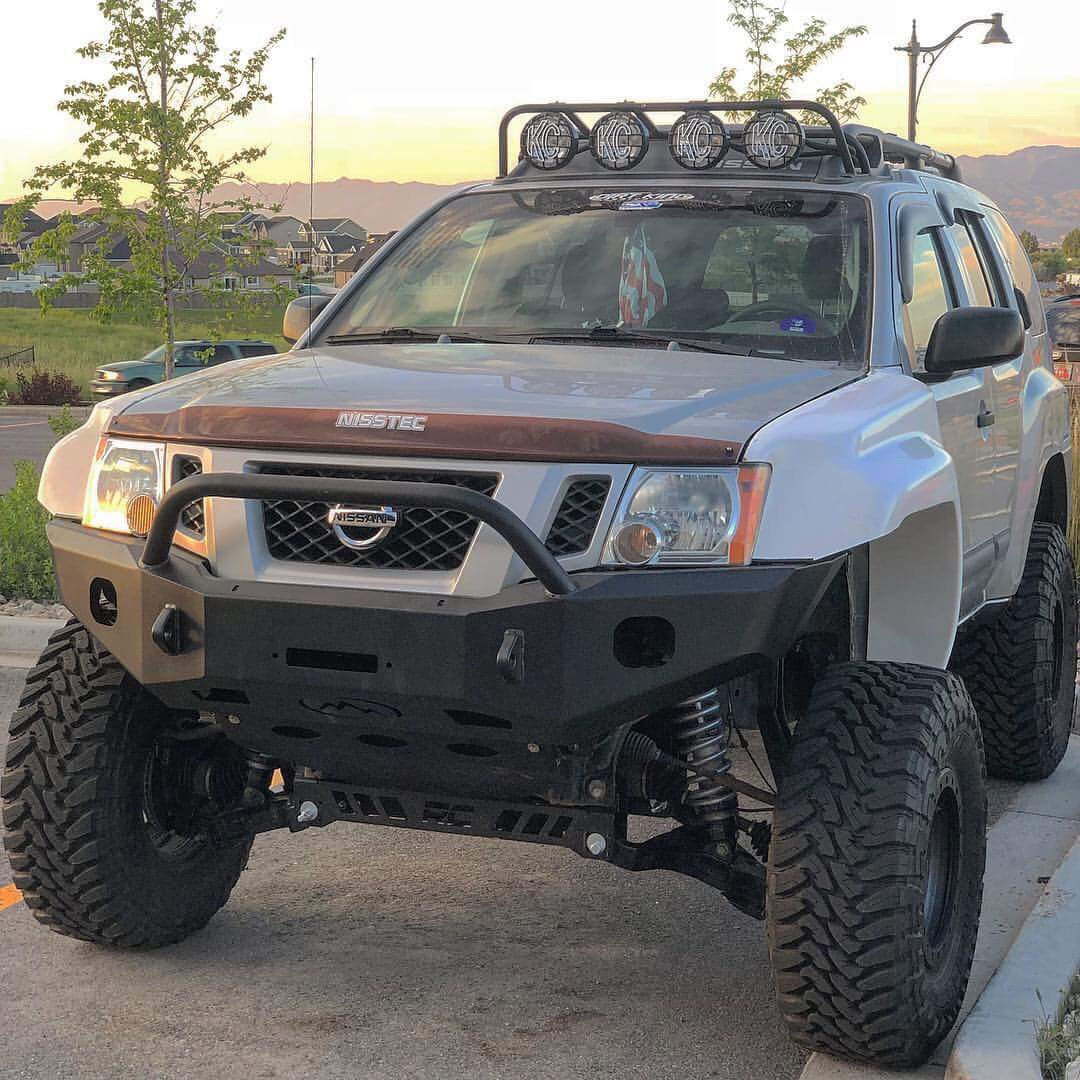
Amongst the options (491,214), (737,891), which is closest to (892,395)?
(737,891)

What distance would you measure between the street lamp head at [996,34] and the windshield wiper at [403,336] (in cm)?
2197

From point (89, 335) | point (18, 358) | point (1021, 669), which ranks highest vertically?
point (1021, 669)

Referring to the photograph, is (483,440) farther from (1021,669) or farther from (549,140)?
(1021,669)

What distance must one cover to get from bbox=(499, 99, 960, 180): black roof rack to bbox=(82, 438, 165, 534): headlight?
195 cm

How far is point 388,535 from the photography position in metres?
3.50

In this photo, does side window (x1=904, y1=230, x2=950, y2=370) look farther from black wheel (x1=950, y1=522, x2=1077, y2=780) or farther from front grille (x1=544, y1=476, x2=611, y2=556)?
front grille (x1=544, y1=476, x2=611, y2=556)

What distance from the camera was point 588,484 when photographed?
3453 mm

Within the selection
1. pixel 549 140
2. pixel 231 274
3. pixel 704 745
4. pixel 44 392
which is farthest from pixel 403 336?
pixel 44 392

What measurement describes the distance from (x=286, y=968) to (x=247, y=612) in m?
1.29

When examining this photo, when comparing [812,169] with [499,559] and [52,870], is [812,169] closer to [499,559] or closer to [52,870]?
[499,559]

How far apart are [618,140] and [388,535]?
A: 2.10 m

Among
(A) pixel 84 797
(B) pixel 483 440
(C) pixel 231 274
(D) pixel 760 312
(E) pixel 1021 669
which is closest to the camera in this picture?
(B) pixel 483 440

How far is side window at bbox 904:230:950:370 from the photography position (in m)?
4.80

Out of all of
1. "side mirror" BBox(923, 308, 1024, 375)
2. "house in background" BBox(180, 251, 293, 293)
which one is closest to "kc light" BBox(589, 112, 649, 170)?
"side mirror" BBox(923, 308, 1024, 375)
